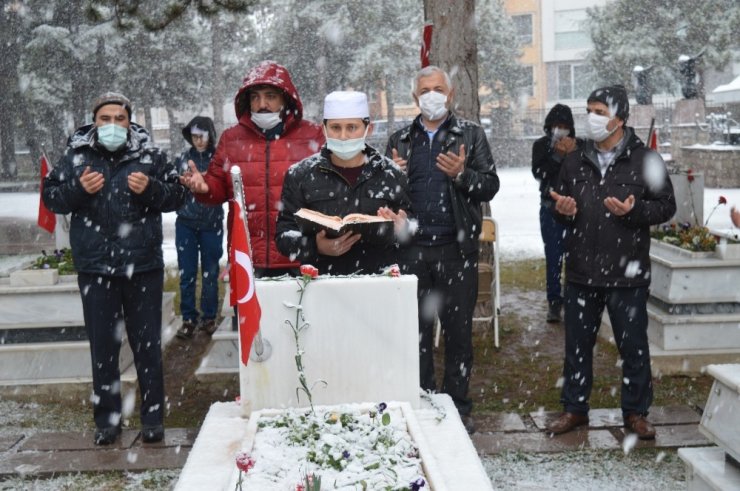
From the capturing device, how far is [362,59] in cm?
3753

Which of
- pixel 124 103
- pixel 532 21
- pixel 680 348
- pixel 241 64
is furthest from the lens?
pixel 532 21

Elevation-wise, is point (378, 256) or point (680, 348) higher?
point (378, 256)

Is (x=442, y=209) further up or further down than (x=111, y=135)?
further down

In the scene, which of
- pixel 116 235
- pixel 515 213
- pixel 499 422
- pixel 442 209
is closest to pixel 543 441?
pixel 499 422

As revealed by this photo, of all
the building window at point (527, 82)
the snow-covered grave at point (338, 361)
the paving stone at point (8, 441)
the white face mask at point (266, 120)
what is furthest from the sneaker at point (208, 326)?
the building window at point (527, 82)

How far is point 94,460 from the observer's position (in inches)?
206

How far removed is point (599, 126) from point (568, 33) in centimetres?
4570

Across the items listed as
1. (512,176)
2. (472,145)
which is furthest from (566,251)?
(512,176)

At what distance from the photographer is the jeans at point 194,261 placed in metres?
8.20

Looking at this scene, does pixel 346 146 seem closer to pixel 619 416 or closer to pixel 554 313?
pixel 619 416

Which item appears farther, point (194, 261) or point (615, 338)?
point (194, 261)

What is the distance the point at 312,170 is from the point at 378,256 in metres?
0.56

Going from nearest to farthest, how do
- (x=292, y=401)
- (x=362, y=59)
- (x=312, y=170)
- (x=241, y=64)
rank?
(x=292, y=401) → (x=312, y=170) → (x=362, y=59) → (x=241, y=64)

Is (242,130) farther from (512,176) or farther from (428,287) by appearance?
(512,176)
